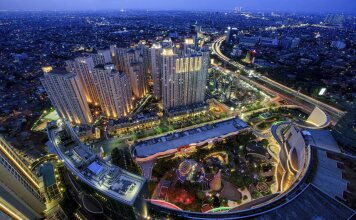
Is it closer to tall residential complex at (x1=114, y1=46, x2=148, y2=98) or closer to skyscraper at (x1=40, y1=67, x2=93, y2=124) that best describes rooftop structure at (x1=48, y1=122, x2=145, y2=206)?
skyscraper at (x1=40, y1=67, x2=93, y2=124)

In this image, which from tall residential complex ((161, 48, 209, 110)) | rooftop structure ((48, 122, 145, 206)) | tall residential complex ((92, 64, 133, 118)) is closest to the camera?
rooftop structure ((48, 122, 145, 206))

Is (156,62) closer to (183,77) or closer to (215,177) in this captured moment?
(183,77)

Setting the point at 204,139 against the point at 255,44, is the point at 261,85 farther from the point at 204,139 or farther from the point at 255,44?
the point at 255,44

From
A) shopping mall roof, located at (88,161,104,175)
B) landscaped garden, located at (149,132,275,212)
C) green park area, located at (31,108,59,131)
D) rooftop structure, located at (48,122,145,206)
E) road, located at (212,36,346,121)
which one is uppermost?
shopping mall roof, located at (88,161,104,175)

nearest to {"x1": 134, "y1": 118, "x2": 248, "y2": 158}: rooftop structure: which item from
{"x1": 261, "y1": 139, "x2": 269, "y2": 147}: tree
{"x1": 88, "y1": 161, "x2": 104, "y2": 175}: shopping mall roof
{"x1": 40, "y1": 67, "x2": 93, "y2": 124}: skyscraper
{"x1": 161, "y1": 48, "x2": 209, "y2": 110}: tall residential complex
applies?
{"x1": 261, "y1": 139, "x2": 269, "y2": 147}: tree

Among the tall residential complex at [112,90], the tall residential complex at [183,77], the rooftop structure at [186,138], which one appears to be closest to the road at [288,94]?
the rooftop structure at [186,138]

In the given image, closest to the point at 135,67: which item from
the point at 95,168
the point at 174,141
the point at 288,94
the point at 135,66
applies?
the point at 135,66
